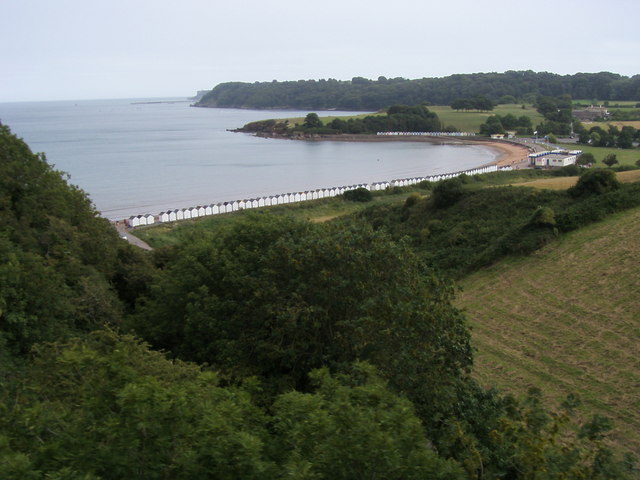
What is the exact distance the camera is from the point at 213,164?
6950cm

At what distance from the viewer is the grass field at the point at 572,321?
1162 centimetres

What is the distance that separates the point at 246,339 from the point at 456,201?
798 inches

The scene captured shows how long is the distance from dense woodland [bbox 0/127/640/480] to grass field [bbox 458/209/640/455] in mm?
1317

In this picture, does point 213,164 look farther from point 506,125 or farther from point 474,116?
point 474,116

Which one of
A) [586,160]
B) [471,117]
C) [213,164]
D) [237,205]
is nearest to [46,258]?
[237,205]

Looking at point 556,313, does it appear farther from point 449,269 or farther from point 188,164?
point 188,164

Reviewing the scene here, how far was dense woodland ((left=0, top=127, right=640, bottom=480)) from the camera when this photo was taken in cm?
Answer: 499

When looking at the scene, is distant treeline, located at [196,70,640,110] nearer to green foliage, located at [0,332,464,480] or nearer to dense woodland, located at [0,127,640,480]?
dense woodland, located at [0,127,640,480]

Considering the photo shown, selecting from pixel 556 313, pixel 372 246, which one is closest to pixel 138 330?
pixel 372 246

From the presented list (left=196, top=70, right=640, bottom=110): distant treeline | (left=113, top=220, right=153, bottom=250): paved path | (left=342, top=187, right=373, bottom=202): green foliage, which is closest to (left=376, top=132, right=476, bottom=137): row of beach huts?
(left=196, top=70, right=640, bottom=110): distant treeline

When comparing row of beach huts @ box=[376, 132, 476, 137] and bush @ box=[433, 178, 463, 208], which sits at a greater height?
row of beach huts @ box=[376, 132, 476, 137]

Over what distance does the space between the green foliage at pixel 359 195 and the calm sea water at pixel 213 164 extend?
30.5 feet

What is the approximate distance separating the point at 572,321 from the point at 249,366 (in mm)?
9171

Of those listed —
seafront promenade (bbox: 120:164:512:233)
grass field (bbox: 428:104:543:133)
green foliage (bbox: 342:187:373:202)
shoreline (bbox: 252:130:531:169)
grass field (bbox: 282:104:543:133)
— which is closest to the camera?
seafront promenade (bbox: 120:164:512:233)
